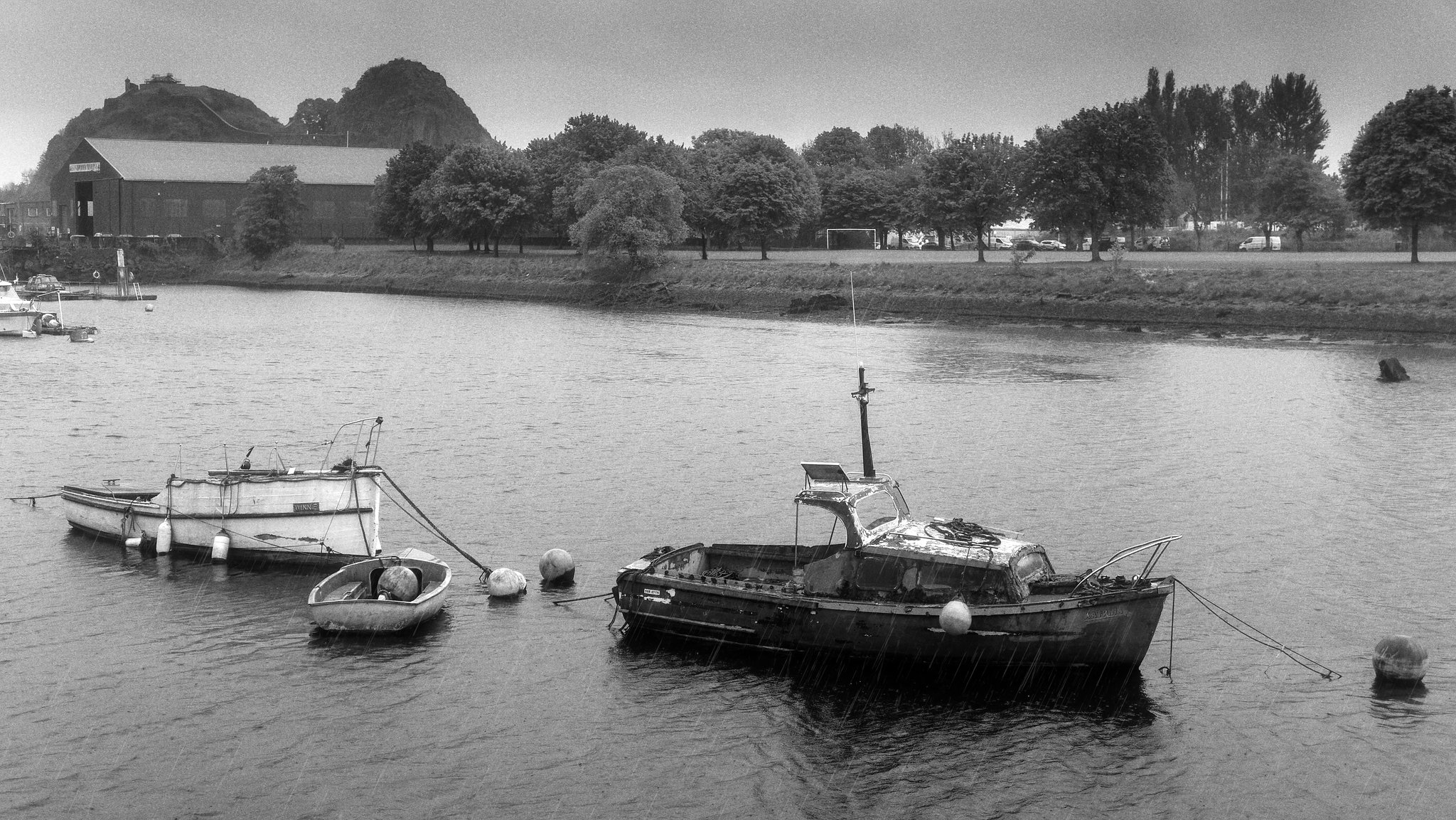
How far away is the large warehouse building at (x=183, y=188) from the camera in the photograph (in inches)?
6973

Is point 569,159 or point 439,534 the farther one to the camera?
point 569,159

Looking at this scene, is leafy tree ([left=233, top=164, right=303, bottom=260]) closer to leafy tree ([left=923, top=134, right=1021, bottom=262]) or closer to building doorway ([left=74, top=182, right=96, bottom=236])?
building doorway ([left=74, top=182, right=96, bottom=236])

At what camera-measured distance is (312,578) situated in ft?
113

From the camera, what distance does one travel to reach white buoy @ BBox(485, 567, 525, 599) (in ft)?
107

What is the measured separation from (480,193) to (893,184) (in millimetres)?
45985

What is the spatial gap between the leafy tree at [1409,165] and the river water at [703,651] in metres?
29.5

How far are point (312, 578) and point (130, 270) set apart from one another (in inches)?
5794

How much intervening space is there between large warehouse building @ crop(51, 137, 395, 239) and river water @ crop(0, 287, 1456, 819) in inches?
4640

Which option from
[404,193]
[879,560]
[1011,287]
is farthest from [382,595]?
[404,193]

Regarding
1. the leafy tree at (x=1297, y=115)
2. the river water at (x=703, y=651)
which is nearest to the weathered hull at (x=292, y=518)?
the river water at (x=703, y=651)

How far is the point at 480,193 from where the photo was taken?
147 metres

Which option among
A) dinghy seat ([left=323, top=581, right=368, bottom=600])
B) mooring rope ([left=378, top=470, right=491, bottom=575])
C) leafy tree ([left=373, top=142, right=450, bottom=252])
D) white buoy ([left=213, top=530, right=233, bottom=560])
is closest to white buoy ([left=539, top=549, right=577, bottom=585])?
mooring rope ([left=378, top=470, right=491, bottom=575])

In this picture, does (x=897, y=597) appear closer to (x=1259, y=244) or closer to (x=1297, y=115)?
(x=1259, y=244)

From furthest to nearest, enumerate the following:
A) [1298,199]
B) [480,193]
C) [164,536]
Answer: [480,193]
[1298,199]
[164,536]
